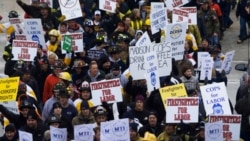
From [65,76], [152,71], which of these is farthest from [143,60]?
Answer: [65,76]

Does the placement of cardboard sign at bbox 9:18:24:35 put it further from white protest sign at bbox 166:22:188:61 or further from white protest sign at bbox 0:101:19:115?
white protest sign at bbox 0:101:19:115

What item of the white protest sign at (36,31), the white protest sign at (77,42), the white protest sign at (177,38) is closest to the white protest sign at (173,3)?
the white protest sign at (177,38)

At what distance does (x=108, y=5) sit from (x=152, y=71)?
18.3 ft

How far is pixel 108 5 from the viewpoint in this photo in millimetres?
21281

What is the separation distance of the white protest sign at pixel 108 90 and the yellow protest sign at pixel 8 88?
1204 mm

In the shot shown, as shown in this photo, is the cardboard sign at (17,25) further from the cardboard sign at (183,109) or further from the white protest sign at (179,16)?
the cardboard sign at (183,109)

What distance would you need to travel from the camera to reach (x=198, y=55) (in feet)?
57.1

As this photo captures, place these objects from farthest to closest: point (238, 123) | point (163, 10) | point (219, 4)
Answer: point (219, 4)
point (163, 10)
point (238, 123)

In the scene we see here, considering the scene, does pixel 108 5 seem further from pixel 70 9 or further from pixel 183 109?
pixel 183 109

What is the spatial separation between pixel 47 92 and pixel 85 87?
1554mm

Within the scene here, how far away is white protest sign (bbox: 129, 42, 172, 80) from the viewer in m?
16.1

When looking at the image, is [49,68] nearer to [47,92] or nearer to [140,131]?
[47,92]

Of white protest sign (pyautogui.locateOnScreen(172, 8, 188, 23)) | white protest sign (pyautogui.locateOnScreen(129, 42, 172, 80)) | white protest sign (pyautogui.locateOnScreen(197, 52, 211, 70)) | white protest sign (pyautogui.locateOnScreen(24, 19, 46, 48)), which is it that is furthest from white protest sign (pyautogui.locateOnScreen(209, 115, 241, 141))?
white protest sign (pyautogui.locateOnScreen(24, 19, 46, 48))

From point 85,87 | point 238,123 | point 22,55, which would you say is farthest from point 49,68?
point 238,123
